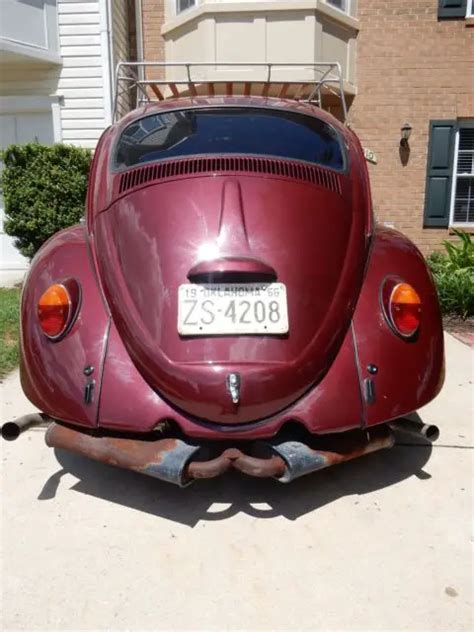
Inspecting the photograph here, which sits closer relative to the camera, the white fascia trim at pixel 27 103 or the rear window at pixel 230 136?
the rear window at pixel 230 136

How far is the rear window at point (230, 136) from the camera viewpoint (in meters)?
2.77

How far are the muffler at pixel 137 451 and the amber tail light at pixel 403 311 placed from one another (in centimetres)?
105

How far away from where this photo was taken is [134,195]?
2611mm

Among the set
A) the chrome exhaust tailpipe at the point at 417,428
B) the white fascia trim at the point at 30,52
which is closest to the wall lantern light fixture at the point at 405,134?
the white fascia trim at the point at 30,52

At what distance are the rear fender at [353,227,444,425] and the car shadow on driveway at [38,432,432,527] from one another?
21.6 inches

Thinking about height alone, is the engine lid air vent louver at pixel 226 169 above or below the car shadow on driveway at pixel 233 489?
above

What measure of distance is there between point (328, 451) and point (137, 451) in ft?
2.71

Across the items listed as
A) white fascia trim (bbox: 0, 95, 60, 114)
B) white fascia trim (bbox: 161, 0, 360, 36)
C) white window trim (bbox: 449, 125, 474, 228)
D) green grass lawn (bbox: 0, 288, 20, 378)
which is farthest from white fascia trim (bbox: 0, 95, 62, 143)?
white window trim (bbox: 449, 125, 474, 228)

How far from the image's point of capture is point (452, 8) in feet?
29.8

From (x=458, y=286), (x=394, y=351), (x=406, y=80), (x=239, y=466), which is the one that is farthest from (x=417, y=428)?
(x=406, y=80)

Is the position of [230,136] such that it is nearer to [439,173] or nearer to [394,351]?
[394,351]

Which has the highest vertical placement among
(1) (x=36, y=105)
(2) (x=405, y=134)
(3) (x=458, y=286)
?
(1) (x=36, y=105)

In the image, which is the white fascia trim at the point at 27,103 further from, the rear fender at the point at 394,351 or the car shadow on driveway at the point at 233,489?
the rear fender at the point at 394,351

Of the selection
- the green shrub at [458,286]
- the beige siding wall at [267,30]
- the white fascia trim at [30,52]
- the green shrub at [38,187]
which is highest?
the beige siding wall at [267,30]
